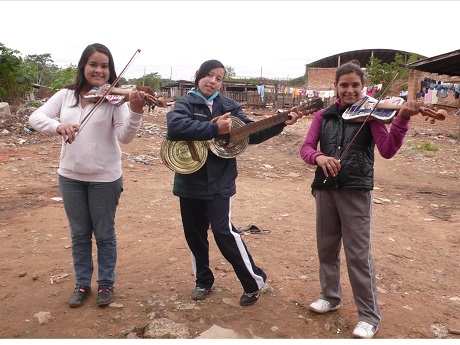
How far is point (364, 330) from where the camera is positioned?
2543mm

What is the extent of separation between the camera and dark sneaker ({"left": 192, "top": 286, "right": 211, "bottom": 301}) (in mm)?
3072

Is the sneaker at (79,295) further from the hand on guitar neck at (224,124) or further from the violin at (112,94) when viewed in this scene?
the hand on guitar neck at (224,124)

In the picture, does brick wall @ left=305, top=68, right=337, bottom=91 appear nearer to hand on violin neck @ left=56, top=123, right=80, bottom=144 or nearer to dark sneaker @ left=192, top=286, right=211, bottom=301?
dark sneaker @ left=192, top=286, right=211, bottom=301

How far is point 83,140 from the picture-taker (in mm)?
2723

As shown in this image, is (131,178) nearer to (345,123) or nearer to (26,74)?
(345,123)

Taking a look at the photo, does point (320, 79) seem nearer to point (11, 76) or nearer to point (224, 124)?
point (11, 76)

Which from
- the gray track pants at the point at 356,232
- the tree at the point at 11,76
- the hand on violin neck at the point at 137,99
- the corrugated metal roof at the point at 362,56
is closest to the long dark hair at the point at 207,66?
the hand on violin neck at the point at 137,99

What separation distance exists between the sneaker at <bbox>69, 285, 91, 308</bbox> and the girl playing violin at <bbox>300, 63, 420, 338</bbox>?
1.79 meters

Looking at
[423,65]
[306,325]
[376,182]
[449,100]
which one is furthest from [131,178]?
[449,100]

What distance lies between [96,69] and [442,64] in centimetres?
1118

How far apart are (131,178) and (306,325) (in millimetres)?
5351

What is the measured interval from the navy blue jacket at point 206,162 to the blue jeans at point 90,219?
49 centimetres

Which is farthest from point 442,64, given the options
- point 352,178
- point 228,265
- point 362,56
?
point 362,56

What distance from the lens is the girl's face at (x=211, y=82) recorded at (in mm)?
2748
